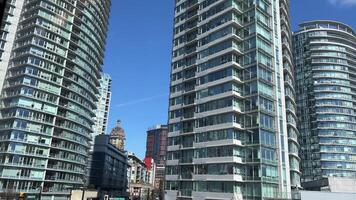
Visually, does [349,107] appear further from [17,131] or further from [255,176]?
[17,131]

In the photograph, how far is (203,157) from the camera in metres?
67.6

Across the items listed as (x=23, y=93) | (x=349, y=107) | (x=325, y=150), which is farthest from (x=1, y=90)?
(x=349, y=107)

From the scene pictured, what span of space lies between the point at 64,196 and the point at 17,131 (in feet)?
73.2

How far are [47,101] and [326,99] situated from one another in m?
97.8

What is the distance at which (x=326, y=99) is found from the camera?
12888 cm

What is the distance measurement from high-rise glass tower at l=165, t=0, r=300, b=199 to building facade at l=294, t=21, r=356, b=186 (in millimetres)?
52958

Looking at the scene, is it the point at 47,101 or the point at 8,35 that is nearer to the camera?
the point at 47,101

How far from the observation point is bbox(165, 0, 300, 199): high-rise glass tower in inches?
2451

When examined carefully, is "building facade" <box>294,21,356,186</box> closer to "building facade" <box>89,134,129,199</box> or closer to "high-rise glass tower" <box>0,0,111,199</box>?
"building facade" <box>89,134,129,199</box>

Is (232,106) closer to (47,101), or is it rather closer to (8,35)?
(47,101)

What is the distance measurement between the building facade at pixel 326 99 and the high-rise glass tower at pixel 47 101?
270 ft

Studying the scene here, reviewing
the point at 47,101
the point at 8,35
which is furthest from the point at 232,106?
the point at 8,35

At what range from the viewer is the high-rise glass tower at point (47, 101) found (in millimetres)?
83938

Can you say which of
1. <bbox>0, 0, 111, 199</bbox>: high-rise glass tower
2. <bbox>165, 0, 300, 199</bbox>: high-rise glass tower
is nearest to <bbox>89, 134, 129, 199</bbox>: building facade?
<bbox>0, 0, 111, 199</bbox>: high-rise glass tower
